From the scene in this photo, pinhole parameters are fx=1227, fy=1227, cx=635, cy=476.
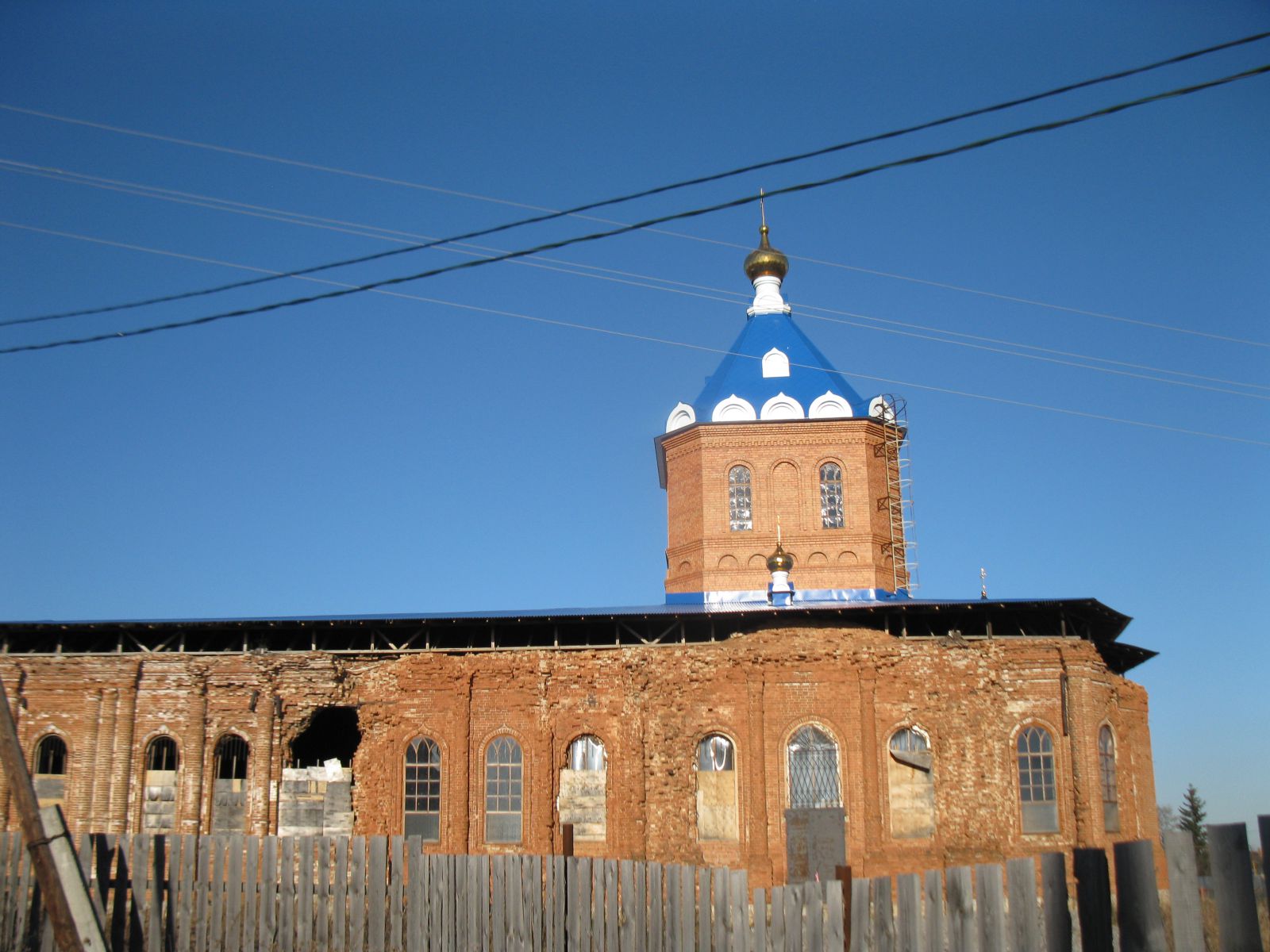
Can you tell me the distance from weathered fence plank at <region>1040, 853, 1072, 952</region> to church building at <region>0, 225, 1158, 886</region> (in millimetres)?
15761

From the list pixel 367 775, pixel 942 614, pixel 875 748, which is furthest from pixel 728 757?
pixel 367 775

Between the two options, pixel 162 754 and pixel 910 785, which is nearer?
pixel 910 785

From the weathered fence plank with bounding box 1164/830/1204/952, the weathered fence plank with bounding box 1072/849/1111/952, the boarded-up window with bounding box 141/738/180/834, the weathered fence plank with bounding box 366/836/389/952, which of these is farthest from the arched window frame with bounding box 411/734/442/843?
the weathered fence plank with bounding box 1164/830/1204/952

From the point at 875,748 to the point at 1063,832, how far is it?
3.81 meters

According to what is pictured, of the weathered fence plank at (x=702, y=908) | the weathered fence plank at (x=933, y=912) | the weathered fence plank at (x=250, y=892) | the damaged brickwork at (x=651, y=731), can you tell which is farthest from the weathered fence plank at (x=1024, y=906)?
the damaged brickwork at (x=651, y=731)

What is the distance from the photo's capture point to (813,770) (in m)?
24.2

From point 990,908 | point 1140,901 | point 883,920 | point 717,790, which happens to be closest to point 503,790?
point 717,790

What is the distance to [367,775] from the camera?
25625mm

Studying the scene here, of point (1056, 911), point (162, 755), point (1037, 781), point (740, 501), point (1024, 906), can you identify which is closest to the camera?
point (1056, 911)

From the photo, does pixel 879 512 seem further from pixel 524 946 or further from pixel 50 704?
pixel 524 946

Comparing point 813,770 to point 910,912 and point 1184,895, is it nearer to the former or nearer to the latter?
point 910,912

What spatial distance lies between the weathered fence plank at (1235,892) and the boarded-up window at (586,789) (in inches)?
762

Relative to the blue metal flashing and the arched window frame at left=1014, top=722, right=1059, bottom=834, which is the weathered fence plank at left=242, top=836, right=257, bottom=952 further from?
the blue metal flashing

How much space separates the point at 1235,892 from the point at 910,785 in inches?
712
